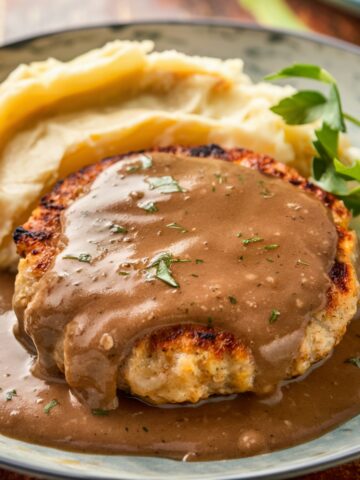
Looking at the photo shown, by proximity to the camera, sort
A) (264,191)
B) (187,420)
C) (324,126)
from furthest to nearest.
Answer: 1. (324,126)
2. (264,191)
3. (187,420)

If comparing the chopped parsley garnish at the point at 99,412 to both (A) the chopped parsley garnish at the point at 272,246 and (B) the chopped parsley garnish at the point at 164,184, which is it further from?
(B) the chopped parsley garnish at the point at 164,184

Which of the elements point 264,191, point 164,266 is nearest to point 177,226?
point 164,266

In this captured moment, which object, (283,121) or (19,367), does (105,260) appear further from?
(283,121)

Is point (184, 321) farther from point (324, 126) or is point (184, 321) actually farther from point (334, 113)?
point (334, 113)

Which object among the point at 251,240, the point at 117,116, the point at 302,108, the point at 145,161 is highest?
the point at 302,108

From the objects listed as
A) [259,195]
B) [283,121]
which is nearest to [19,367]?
[259,195]

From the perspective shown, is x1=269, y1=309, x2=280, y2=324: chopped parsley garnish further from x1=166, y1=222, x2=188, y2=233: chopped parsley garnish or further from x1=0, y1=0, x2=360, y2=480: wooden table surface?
x1=0, y1=0, x2=360, y2=480: wooden table surface

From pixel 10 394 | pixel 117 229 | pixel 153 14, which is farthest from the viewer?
pixel 153 14
